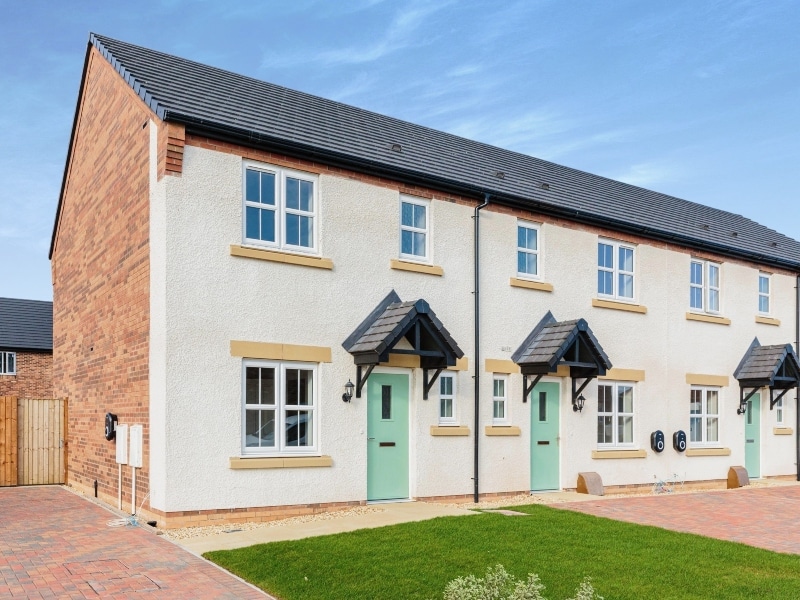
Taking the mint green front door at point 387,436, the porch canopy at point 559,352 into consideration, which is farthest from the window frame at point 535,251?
the mint green front door at point 387,436

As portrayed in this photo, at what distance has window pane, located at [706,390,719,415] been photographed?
19953 mm

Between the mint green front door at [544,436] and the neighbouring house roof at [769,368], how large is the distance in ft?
21.7

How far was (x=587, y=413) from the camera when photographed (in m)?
17.0

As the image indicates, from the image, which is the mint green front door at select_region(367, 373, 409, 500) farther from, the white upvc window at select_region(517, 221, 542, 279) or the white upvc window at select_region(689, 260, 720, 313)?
the white upvc window at select_region(689, 260, 720, 313)

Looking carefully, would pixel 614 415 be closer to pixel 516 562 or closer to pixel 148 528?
pixel 516 562

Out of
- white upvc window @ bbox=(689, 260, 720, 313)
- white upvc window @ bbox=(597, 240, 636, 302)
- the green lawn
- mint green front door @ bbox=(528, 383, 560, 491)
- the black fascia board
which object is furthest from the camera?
white upvc window @ bbox=(689, 260, 720, 313)

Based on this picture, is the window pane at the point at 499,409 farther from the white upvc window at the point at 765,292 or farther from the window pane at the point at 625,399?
the white upvc window at the point at 765,292

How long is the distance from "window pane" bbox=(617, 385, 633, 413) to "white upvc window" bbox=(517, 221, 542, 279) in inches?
137

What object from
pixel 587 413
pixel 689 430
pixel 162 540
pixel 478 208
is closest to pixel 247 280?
pixel 162 540

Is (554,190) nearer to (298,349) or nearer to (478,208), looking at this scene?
(478,208)

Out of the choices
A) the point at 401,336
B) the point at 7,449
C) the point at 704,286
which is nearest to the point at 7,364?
the point at 7,449

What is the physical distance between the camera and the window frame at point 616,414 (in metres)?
17.4

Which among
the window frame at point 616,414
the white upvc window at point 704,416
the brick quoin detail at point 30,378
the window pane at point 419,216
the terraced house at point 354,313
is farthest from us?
the brick quoin detail at point 30,378

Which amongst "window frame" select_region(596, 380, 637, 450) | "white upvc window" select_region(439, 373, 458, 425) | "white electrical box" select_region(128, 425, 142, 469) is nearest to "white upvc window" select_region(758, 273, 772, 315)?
"window frame" select_region(596, 380, 637, 450)
